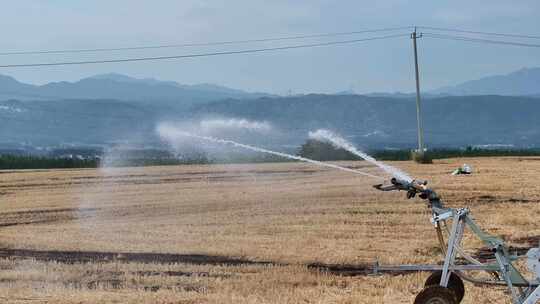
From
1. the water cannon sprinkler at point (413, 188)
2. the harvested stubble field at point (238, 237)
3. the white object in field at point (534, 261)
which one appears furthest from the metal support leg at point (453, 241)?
the harvested stubble field at point (238, 237)

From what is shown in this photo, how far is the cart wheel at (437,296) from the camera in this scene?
1000 centimetres

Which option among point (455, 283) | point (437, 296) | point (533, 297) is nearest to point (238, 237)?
point (455, 283)

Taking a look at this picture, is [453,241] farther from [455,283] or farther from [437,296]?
[455,283]

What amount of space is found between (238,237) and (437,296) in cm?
1224

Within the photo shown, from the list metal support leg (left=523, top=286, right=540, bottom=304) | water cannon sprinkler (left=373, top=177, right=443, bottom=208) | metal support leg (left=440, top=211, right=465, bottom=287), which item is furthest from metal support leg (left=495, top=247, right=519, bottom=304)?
water cannon sprinkler (left=373, top=177, right=443, bottom=208)

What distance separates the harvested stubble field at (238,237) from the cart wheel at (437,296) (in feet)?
9.98

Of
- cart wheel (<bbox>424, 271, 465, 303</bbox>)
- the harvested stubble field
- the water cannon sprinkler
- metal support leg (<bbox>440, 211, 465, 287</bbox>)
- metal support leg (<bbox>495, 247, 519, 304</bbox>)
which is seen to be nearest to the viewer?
metal support leg (<bbox>495, 247, 519, 304</bbox>)

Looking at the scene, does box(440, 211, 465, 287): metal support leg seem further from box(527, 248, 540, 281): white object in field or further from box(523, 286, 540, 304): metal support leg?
box(523, 286, 540, 304): metal support leg

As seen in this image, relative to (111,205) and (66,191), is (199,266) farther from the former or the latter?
(66,191)

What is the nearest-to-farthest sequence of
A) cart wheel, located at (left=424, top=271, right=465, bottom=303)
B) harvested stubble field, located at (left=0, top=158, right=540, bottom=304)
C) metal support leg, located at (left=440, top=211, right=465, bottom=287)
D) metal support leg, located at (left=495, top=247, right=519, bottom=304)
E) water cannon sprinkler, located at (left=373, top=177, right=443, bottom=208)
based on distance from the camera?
metal support leg, located at (left=495, top=247, right=519, bottom=304), metal support leg, located at (left=440, top=211, right=465, bottom=287), water cannon sprinkler, located at (left=373, top=177, right=443, bottom=208), cart wheel, located at (left=424, top=271, right=465, bottom=303), harvested stubble field, located at (left=0, top=158, right=540, bottom=304)

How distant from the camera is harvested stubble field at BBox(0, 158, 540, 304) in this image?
1426 cm

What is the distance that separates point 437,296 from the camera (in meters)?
10.0

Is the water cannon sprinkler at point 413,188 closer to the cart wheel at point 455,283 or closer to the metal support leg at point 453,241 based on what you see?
the metal support leg at point 453,241

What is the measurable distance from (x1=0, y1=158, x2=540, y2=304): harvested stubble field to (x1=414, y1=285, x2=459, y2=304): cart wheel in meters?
3.04
